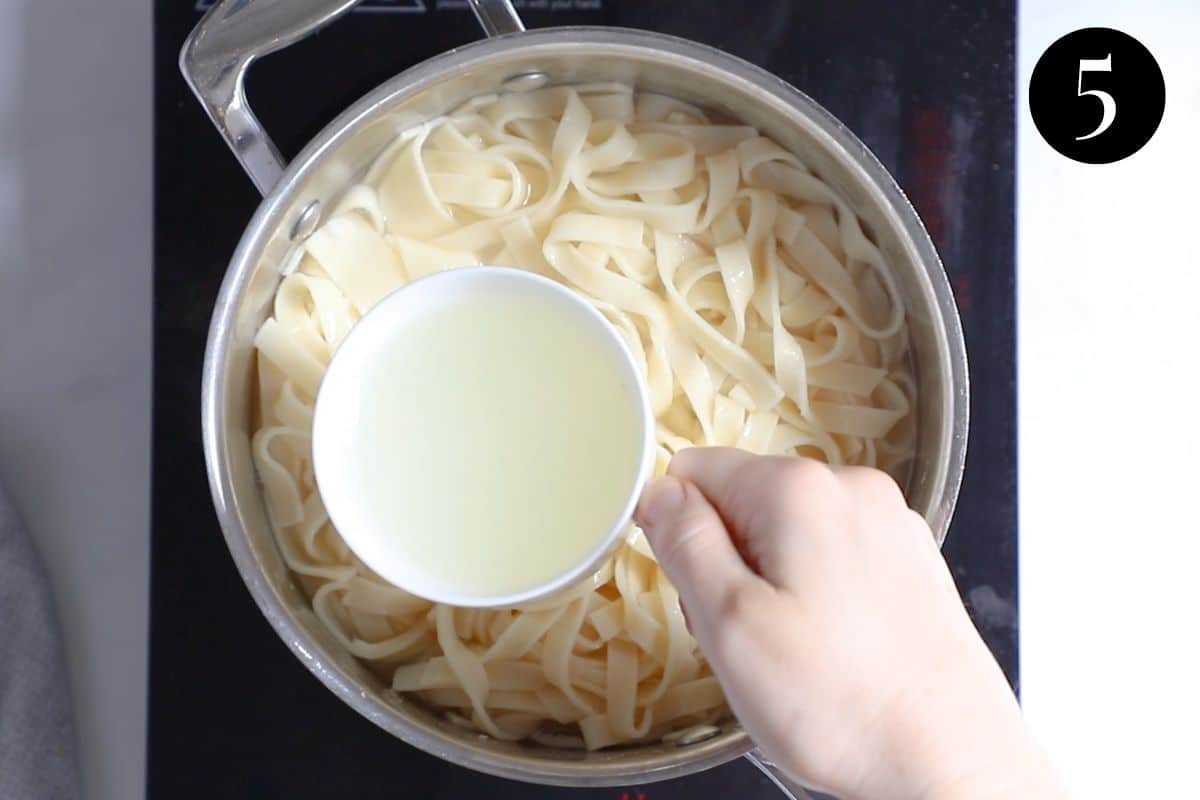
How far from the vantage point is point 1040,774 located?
75cm

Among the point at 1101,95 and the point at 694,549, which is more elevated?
the point at 1101,95

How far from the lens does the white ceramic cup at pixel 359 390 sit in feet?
2.70

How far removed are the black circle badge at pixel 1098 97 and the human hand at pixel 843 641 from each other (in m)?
0.58

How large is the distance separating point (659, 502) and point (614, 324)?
0.22m

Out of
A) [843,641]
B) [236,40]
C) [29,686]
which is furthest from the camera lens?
[29,686]

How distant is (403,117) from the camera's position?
3.11 ft

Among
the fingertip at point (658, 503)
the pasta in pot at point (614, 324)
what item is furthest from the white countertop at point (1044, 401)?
the fingertip at point (658, 503)

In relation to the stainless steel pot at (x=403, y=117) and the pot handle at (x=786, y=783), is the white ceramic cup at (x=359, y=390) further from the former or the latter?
the pot handle at (x=786, y=783)

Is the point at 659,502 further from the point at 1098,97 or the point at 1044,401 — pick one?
the point at 1098,97

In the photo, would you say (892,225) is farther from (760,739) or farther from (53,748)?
(53,748)

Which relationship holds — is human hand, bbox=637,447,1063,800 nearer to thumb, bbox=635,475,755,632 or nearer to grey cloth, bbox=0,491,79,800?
thumb, bbox=635,475,755,632

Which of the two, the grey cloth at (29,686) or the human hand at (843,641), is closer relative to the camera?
the human hand at (843,641)

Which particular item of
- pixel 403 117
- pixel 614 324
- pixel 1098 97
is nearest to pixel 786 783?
pixel 614 324

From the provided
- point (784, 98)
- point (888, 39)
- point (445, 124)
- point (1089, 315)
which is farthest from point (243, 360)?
point (1089, 315)
